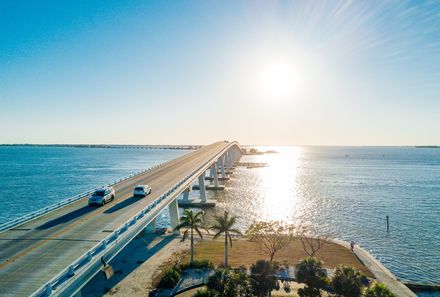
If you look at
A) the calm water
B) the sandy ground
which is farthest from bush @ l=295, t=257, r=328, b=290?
the calm water

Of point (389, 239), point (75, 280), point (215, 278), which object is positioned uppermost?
point (75, 280)

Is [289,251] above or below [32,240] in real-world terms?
below

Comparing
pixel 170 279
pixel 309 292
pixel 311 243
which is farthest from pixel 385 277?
pixel 170 279

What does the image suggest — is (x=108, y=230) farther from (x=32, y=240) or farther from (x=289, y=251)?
(x=289, y=251)

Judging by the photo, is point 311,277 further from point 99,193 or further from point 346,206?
point 346,206

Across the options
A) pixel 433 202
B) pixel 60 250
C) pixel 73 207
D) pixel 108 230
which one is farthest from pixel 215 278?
pixel 433 202

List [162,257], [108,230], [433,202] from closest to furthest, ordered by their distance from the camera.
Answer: [108,230] → [162,257] → [433,202]
